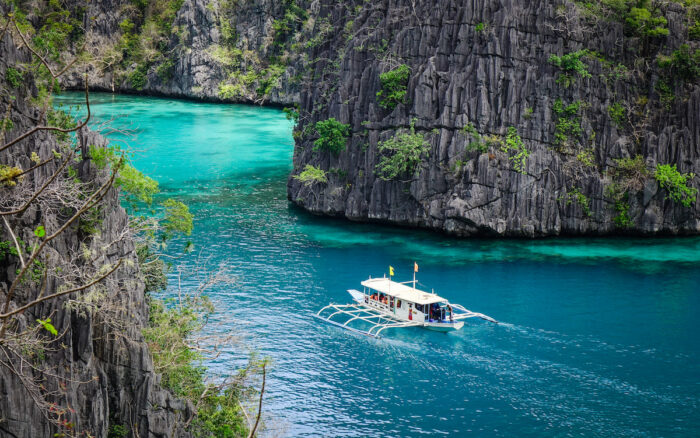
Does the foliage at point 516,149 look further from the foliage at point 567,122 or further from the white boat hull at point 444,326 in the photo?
the white boat hull at point 444,326

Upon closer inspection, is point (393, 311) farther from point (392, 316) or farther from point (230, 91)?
point (230, 91)

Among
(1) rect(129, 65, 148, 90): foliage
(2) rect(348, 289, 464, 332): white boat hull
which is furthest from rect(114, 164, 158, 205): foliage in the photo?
(1) rect(129, 65, 148, 90): foliage

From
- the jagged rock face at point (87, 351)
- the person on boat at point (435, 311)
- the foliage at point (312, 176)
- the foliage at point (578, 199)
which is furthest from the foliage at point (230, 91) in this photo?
the jagged rock face at point (87, 351)

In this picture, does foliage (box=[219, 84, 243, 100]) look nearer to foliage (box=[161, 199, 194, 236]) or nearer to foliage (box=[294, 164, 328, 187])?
foliage (box=[294, 164, 328, 187])

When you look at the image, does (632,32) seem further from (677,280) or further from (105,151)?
(105,151)

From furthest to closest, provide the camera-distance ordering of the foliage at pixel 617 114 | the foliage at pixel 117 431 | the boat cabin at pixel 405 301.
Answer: the foliage at pixel 617 114 → the boat cabin at pixel 405 301 → the foliage at pixel 117 431

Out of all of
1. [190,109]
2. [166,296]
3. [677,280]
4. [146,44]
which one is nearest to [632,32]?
[677,280]
